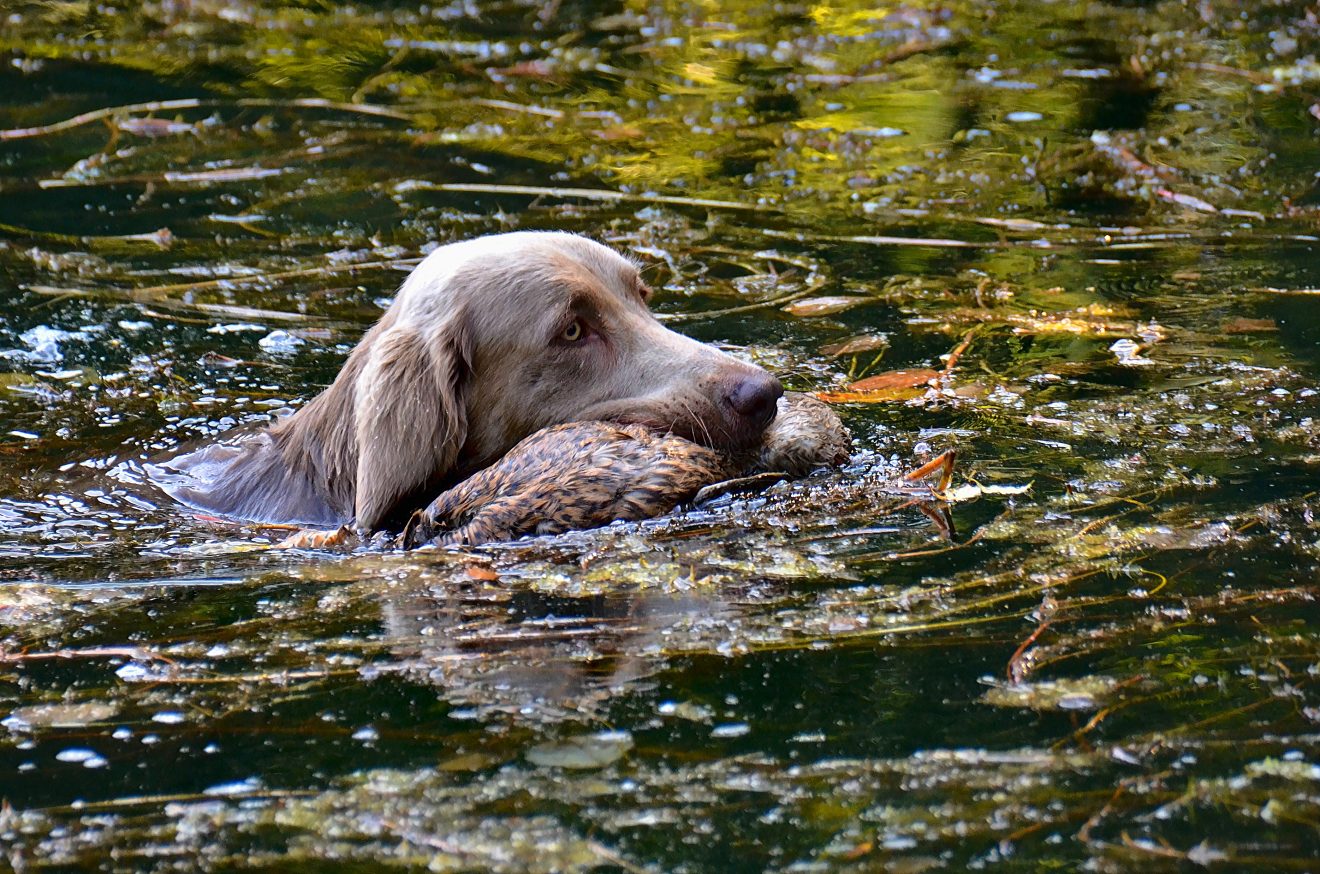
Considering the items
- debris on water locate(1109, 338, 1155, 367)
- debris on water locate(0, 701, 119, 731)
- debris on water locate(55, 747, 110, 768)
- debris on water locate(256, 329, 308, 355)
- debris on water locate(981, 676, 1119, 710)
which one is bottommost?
debris on water locate(1109, 338, 1155, 367)

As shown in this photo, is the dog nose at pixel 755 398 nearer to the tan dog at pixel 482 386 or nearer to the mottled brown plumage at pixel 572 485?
the tan dog at pixel 482 386

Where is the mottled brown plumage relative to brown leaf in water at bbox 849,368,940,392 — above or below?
above

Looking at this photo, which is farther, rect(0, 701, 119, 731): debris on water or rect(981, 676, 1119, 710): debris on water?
rect(0, 701, 119, 731): debris on water

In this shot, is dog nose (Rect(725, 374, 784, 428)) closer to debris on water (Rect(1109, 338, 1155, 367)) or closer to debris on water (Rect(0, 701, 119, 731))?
debris on water (Rect(1109, 338, 1155, 367))

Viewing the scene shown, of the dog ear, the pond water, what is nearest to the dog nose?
the pond water

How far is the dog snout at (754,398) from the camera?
538 cm

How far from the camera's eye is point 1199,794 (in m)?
2.96

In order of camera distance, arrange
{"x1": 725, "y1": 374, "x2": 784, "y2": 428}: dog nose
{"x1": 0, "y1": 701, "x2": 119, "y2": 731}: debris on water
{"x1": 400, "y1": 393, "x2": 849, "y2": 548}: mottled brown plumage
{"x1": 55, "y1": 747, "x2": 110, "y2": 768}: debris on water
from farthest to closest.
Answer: {"x1": 725, "y1": 374, "x2": 784, "y2": 428}: dog nose
{"x1": 400, "y1": 393, "x2": 849, "y2": 548}: mottled brown plumage
{"x1": 0, "y1": 701, "x2": 119, "y2": 731}: debris on water
{"x1": 55, "y1": 747, "x2": 110, "y2": 768}: debris on water

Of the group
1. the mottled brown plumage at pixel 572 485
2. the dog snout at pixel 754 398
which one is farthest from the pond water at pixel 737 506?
the dog snout at pixel 754 398

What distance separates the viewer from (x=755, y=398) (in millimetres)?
5379

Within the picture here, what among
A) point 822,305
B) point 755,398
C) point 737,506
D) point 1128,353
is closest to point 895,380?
point 1128,353

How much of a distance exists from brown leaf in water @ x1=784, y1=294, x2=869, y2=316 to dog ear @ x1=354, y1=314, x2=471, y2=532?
254 centimetres

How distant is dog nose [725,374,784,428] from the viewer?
538 centimetres

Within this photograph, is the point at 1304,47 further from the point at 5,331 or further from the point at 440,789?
the point at 440,789
